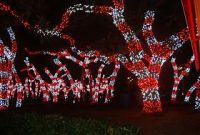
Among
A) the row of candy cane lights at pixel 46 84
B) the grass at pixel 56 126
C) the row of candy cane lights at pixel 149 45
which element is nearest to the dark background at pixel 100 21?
the row of candy cane lights at pixel 149 45

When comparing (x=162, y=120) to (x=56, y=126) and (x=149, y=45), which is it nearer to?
(x=149, y=45)

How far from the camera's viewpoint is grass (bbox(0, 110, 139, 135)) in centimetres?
726

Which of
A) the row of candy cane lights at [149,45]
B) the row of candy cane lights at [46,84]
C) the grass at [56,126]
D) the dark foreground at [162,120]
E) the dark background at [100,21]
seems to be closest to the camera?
the grass at [56,126]

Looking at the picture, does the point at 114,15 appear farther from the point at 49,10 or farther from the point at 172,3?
the point at 49,10

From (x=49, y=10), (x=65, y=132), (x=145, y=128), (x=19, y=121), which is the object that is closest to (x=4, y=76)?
(x=49, y=10)

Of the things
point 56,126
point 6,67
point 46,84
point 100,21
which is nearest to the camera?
point 56,126

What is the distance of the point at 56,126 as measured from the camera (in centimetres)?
797

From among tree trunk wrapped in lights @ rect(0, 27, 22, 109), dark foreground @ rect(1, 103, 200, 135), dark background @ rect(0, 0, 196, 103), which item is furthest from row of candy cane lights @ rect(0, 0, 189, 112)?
tree trunk wrapped in lights @ rect(0, 27, 22, 109)

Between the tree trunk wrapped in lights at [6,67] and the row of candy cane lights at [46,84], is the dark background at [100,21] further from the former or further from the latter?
the row of candy cane lights at [46,84]

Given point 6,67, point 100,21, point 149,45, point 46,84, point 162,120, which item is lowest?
point 162,120

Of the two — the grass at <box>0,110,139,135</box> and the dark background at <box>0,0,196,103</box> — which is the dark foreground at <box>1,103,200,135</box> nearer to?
the grass at <box>0,110,139,135</box>

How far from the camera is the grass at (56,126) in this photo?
726 centimetres

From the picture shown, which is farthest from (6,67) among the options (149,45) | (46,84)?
(149,45)

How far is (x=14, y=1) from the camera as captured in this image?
17422mm
